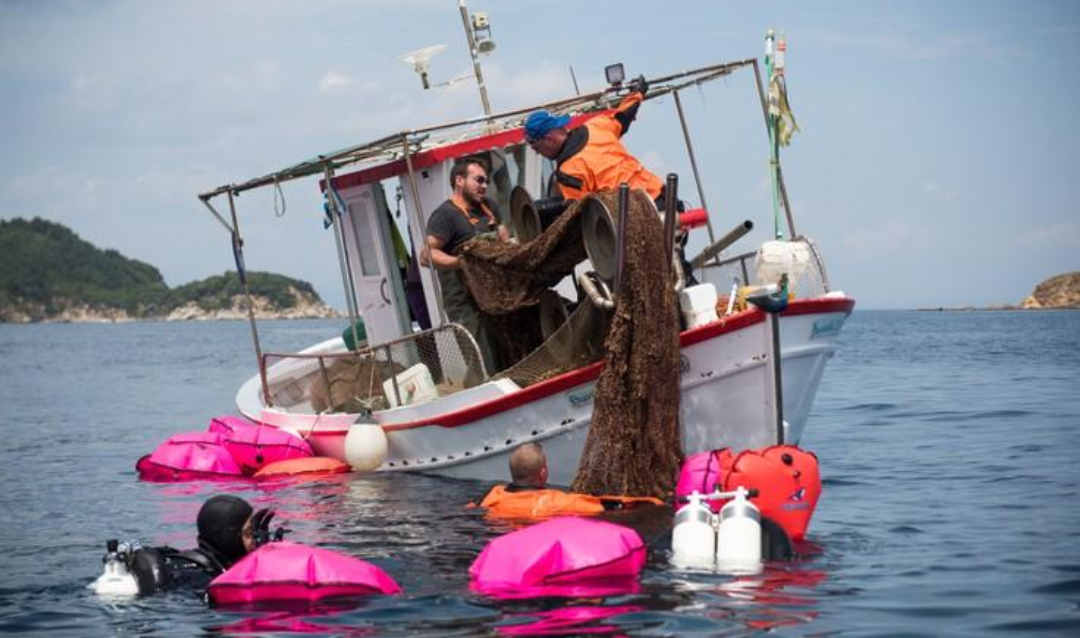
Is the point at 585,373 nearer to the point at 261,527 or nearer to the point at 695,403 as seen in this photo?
the point at 695,403

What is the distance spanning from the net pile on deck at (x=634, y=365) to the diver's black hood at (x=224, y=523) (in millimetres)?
3476

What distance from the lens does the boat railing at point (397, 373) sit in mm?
13375

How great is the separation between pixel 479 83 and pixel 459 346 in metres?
3.31

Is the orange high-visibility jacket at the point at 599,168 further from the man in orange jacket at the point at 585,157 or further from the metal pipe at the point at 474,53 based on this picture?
the metal pipe at the point at 474,53

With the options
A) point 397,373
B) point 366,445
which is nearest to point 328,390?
point 397,373

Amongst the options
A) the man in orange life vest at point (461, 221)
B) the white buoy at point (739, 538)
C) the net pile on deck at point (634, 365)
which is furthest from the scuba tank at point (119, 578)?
the man in orange life vest at point (461, 221)

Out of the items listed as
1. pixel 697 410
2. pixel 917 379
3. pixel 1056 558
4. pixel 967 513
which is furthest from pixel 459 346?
pixel 917 379

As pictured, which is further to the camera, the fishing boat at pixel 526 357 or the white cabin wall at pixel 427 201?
the white cabin wall at pixel 427 201

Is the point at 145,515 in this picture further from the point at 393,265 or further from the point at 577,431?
the point at 577,431

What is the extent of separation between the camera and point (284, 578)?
8.09 meters

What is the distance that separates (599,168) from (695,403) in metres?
2.05

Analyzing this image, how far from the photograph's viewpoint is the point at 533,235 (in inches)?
476

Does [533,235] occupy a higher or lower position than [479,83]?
lower

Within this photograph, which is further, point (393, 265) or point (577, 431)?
point (393, 265)
